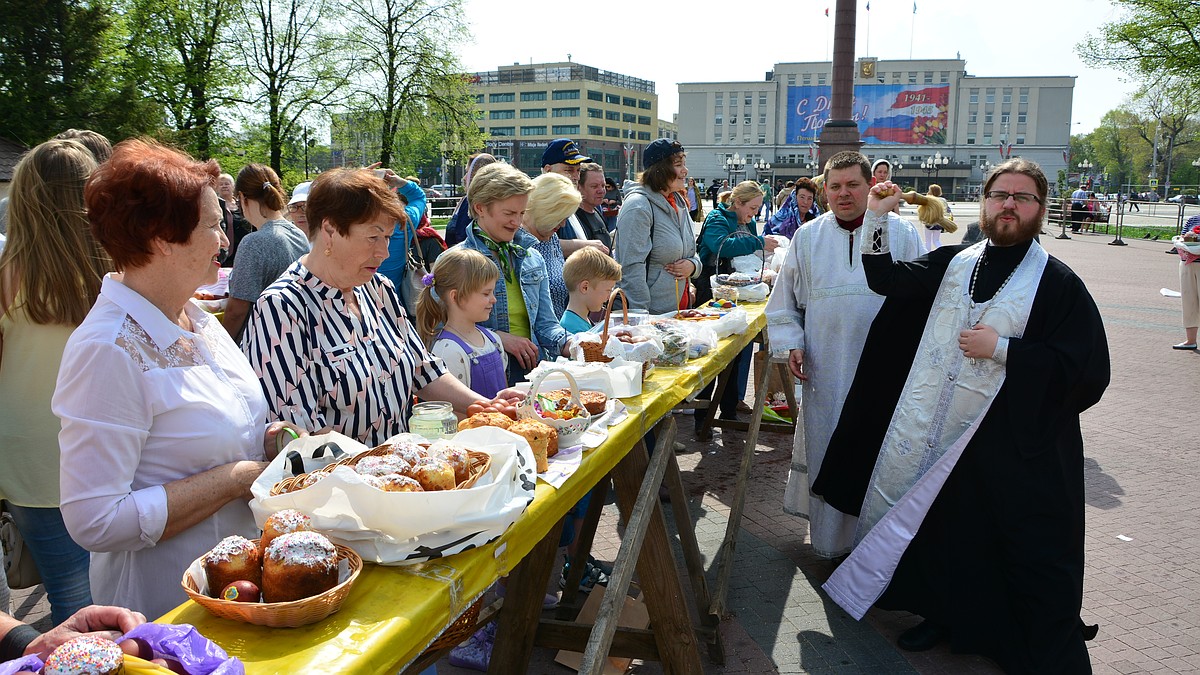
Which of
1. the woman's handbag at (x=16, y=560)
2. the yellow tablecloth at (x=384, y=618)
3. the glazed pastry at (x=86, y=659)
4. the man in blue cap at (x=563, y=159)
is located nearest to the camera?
the glazed pastry at (x=86, y=659)

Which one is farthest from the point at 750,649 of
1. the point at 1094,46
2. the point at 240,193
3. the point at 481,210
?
the point at 1094,46

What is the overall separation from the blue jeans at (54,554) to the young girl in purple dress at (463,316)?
4.85 feet

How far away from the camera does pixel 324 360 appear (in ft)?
7.79

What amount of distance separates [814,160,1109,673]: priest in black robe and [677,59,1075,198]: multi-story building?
89643 millimetres

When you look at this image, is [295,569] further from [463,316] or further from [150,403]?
[463,316]

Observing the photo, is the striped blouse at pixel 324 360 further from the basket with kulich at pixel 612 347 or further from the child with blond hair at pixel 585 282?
the child with blond hair at pixel 585 282

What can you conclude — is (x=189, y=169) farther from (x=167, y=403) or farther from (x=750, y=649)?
(x=750, y=649)

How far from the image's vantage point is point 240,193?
16.6 ft

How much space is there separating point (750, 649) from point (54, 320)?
9.99 ft

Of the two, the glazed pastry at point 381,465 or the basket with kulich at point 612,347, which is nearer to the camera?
the glazed pastry at point 381,465

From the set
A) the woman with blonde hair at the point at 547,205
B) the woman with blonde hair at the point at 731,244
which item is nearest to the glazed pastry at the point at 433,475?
the woman with blonde hair at the point at 547,205

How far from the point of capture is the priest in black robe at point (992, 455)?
3.19 metres

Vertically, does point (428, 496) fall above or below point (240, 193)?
below

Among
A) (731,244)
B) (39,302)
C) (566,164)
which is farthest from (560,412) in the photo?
(731,244)
